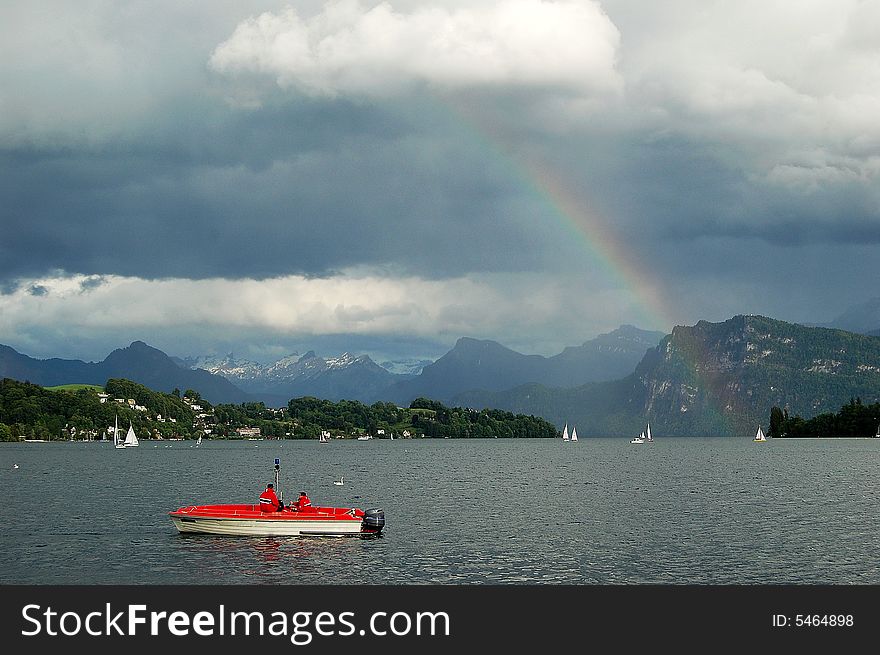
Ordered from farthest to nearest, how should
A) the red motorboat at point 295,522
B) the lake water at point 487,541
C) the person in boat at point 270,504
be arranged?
the person in boat at point 270,504 → the red motorboat at point 295,522 → the lake water at point 487,541

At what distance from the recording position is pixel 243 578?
224 ft

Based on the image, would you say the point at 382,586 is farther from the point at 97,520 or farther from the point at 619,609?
the point at 97,520

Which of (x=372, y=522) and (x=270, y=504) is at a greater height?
(x=270, y=504)

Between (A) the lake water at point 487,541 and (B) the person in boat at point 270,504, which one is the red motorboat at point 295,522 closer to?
(B) the person in boat at point 270,504

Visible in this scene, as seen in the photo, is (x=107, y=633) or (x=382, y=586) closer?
(x=107, y=633)

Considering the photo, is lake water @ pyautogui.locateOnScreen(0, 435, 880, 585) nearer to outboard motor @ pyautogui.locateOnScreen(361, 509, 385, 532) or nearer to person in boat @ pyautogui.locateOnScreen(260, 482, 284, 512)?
outboard motor @ pyautogui.locateOnScreen(361, 509, 385, 532)

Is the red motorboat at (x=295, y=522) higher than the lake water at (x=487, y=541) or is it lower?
higher

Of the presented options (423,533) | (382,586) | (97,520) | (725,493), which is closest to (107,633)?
(382,586)

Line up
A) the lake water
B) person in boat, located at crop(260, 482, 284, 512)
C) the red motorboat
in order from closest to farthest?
the lake water → the red motorboat → person in boat, located at crop(260, 482, 284, 512)

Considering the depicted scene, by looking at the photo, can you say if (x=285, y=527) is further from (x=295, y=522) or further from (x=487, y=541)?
(x=487, y=541)

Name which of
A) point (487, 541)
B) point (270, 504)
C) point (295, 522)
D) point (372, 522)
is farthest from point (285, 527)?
point (487, 541)

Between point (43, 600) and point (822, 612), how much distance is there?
148 feet

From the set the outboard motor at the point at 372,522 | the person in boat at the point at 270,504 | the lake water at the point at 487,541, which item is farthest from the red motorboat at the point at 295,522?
the lake water at the point at 487,541

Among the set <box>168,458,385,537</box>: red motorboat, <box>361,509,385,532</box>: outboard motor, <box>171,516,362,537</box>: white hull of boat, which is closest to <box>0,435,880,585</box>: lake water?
<box>171,516,362,537</box>: white hull of boat
